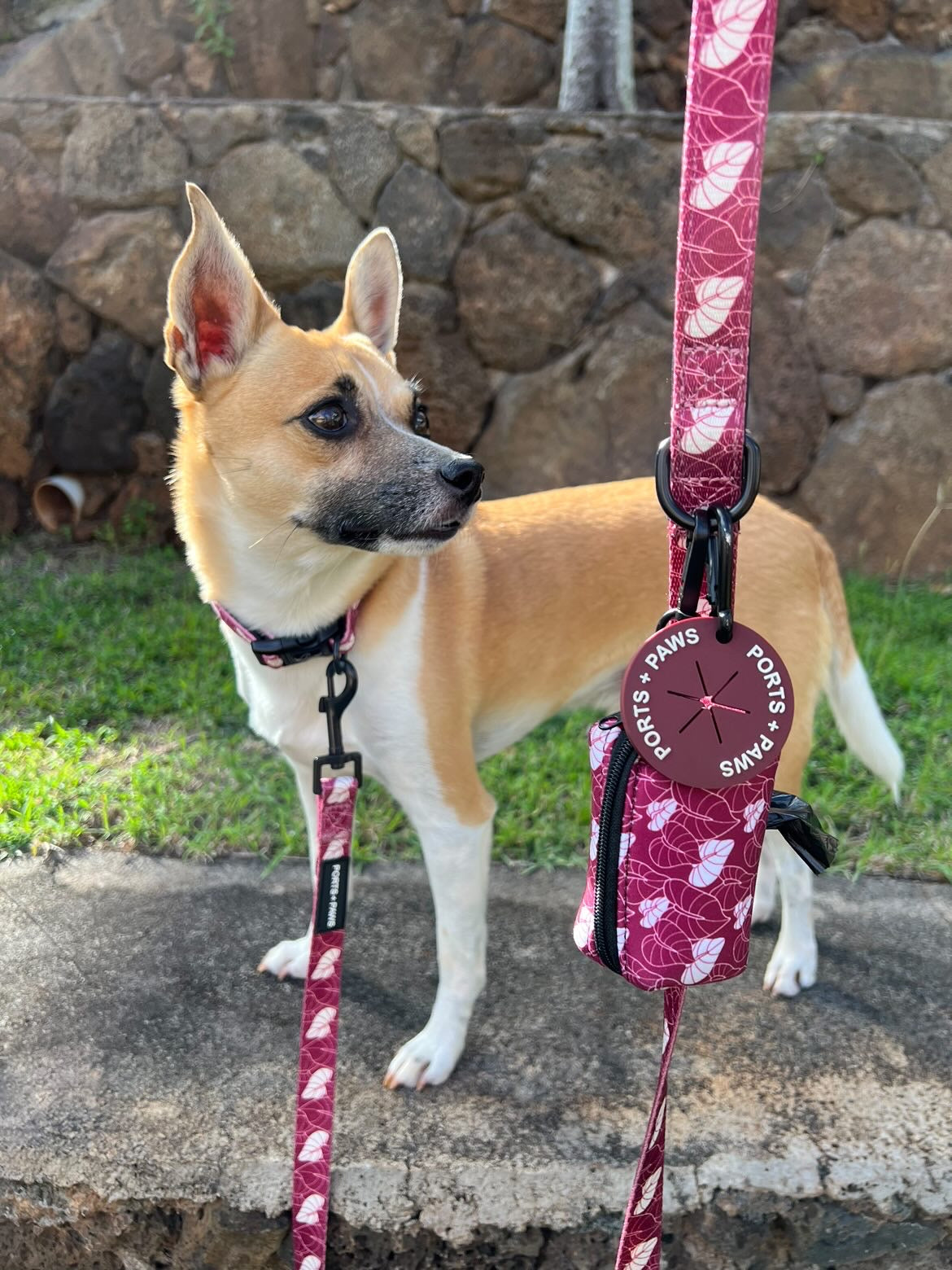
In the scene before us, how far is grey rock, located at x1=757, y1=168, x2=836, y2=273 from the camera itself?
4590 millimetres

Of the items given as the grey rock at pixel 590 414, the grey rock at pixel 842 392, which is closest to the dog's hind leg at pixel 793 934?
the grey rock at pixel 590 414

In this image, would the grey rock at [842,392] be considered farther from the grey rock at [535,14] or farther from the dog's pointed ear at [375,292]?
the dog's pointed ear at [375,292]

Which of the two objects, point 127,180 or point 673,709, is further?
point 127,180

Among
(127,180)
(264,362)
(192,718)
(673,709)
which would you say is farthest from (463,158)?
(673,709)

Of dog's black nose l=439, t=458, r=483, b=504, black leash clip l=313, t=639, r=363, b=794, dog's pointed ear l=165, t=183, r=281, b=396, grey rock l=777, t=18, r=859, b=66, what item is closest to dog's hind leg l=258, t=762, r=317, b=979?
black leash clip l=313, t=639, r=363, b=794

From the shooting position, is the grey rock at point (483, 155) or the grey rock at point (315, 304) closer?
the grey rock at point (483, 155)

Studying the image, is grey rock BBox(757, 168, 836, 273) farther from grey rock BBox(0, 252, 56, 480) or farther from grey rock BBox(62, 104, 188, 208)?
grey rock BBox(0, 252, 56, 480)

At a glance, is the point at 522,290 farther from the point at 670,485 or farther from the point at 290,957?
the point at 670,485

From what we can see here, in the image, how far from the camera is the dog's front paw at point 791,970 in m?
2.19

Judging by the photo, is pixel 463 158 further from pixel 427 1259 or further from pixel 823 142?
pixel 427 1259

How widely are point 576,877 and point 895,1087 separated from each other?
957 millimetres

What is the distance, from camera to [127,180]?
463cm

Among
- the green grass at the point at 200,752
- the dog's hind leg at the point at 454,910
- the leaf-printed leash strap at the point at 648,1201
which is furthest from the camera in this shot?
the green grass at the point at 200,752

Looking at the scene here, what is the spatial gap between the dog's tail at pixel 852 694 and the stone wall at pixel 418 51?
4.78 m
